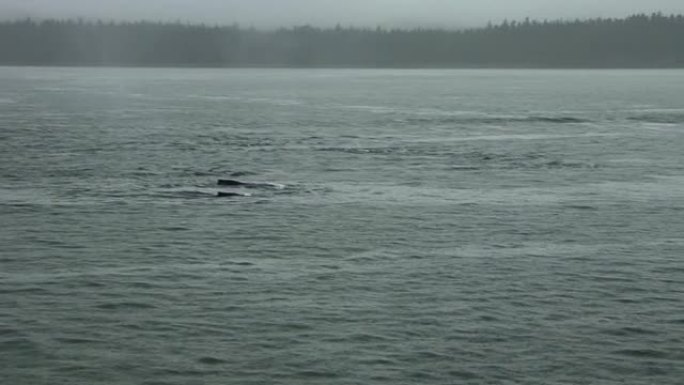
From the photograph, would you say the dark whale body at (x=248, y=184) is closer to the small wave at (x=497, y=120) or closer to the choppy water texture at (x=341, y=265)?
the choppy water texture at (x=341, y=265)

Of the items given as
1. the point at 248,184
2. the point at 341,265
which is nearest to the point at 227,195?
the point at 248,184

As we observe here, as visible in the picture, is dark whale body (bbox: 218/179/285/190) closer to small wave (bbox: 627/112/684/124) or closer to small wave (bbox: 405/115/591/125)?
small wave (bbox: 405/115/591/125)

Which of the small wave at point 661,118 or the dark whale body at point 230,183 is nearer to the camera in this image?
the dark whale body at point 230,183

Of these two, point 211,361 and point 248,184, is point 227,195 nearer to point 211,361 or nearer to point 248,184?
point 248,184

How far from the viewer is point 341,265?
2370 cm

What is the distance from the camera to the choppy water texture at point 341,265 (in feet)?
55.7

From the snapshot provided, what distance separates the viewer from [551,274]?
22.7m

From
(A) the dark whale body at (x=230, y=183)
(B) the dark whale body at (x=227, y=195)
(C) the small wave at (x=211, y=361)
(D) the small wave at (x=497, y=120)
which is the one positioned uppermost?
(A) the dark whale body at (x=230, y=183)

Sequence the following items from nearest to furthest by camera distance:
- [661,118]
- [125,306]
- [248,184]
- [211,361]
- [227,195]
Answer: [211,361], [125,306], [227,195], [248,184], [661,118]

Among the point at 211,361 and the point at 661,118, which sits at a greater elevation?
the point at 211,361

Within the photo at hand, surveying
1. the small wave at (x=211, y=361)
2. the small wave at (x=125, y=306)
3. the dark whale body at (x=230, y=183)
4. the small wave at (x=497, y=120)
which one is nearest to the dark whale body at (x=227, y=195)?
the dark whale body at (x=230, y=183)

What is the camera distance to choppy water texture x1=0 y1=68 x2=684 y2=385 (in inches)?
668

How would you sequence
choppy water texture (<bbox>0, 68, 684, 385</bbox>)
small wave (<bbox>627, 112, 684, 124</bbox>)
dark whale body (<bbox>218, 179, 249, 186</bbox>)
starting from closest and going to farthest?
choppy water texture (<bbox>0, 68, 684, 385</bbox>), dark whale body (<bbox>218, 179, 249, 186</bbox>), small wave (<bbox>627, 112, 684, 124</bbox>)

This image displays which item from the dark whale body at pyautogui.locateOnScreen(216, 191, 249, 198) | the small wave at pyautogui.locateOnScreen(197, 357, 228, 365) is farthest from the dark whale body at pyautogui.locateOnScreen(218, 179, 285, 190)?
the small wave at pyautogui.locateOnScreen(197, 357, 228, 365)
